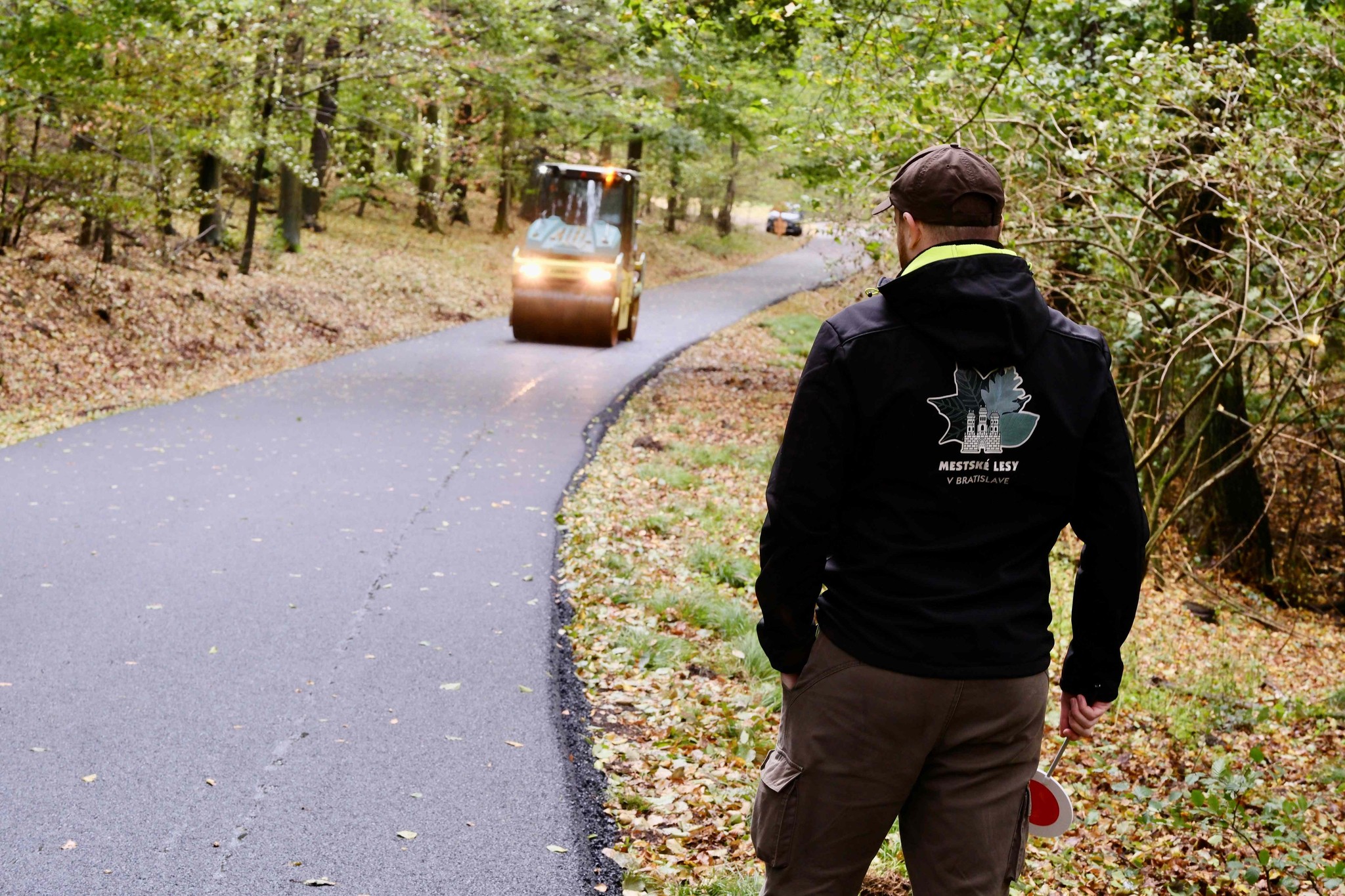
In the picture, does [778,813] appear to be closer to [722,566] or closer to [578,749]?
[578,749]

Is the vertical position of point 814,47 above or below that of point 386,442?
above

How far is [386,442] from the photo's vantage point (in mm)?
11672

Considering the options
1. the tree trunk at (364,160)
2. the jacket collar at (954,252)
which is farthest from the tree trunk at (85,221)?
the jacket collar at (954,252)

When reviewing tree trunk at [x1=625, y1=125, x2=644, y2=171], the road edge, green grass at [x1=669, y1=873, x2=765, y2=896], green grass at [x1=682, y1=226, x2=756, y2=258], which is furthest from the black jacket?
green grass at [x1=682, y1=226, x2=756, y2=258]

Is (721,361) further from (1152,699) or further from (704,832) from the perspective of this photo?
(704,832)

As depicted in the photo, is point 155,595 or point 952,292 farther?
point 155,595

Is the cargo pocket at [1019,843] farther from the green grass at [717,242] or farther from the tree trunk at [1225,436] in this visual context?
the green grass at [717,242]

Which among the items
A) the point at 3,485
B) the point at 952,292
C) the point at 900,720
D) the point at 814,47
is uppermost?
Result: the point at 814,47

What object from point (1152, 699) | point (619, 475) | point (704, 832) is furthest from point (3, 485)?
point (1152, 699)

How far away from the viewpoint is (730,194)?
1982 inches

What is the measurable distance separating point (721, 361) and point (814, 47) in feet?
30.2

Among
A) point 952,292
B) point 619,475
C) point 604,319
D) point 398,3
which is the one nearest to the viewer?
point 952,292

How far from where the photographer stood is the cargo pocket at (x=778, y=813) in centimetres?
245

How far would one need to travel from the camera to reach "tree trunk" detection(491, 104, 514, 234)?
109 ft
